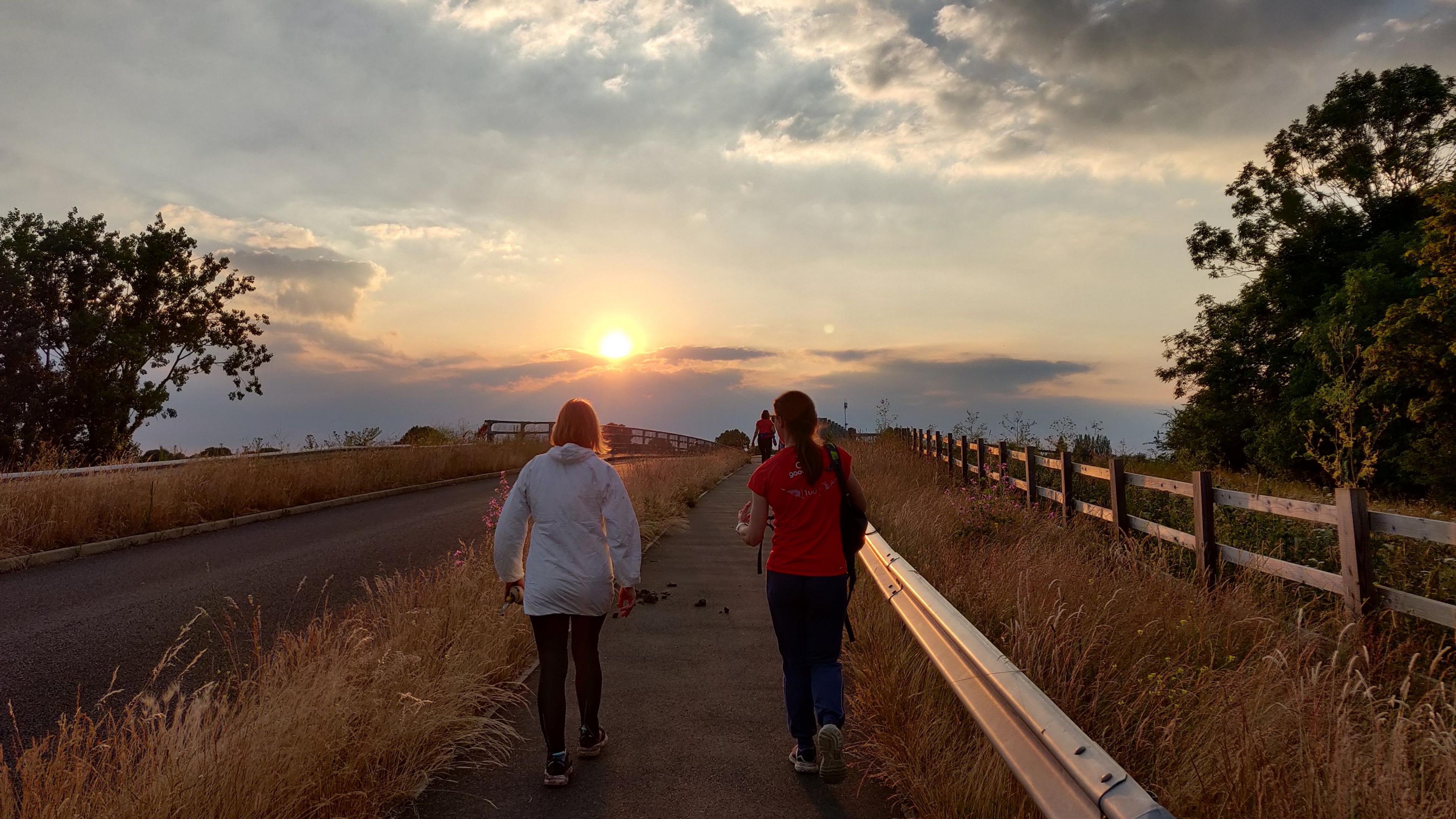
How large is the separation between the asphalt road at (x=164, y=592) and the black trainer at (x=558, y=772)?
6.71ft

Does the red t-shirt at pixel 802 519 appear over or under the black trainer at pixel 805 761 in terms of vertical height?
over

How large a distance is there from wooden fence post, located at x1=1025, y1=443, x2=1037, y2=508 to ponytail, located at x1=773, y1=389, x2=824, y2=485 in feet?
31.1

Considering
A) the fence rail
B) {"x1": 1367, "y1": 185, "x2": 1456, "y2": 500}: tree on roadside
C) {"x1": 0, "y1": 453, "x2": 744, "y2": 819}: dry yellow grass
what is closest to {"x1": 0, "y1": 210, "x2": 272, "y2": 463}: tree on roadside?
the fence rail

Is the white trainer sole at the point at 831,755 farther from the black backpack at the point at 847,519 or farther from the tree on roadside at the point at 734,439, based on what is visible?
the tree on roadside at the point at 734,439

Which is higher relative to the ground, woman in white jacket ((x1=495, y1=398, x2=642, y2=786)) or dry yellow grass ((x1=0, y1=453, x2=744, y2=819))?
woman in white jacket ((x1=495, y1=398, x2=642, y2=786))

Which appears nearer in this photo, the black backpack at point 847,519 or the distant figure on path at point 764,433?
the black backpack at point 847,519

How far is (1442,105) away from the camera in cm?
2933

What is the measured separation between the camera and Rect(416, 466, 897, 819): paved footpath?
4129 millimetres

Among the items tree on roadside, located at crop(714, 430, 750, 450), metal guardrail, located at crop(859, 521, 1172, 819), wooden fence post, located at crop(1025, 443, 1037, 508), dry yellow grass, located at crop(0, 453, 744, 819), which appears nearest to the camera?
metal guardrail, located at crop(859, 521, 1172, 819)

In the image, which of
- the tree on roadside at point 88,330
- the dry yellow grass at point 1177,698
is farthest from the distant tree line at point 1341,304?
the tree on roadside at point 88,330

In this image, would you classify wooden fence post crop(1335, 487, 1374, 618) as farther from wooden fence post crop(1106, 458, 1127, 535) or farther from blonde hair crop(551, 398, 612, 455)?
blonde hair crop(551, 398, 612, 455)

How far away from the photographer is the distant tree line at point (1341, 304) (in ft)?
78.4

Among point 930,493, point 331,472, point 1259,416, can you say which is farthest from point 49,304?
point 1259,416

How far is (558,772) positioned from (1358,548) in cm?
557
